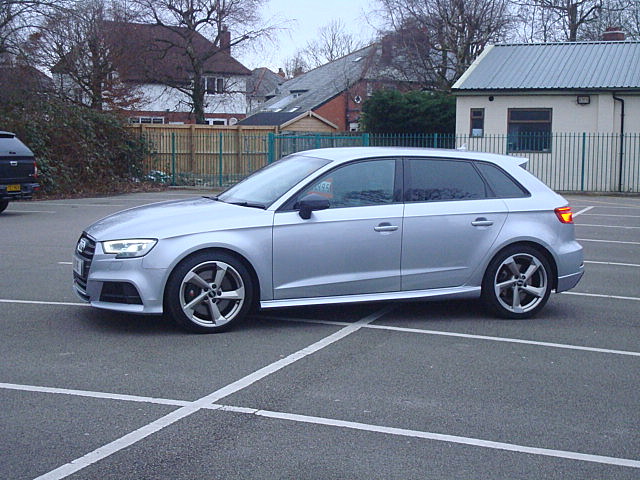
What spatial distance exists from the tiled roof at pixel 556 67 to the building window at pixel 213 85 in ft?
53.0

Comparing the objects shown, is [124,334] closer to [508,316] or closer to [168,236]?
[168,236]

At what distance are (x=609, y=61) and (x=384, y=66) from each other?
16935 millimetres

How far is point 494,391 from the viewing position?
6000mm

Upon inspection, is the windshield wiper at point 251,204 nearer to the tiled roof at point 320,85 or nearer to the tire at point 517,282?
the tire at point 517,282

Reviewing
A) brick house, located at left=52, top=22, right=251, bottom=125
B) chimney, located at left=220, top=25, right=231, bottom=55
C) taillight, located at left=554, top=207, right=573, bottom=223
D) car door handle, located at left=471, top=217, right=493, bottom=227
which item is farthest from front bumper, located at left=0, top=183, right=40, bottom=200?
chimney, located at left=220, top=25, right=231, bottom=55

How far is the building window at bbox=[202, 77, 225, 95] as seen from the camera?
4379 centimetres

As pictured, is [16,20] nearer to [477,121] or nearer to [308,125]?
[477,121]

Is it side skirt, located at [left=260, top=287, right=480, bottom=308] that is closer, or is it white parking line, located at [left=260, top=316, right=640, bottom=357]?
white parking line, located at [left=260, top=316, right=640, bottom=357]

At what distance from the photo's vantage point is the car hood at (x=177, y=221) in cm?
736

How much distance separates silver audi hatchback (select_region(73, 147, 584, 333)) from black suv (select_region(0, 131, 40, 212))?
1101 cm

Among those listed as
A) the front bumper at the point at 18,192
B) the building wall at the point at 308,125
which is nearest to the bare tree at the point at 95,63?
the building wall at the point at 308,125

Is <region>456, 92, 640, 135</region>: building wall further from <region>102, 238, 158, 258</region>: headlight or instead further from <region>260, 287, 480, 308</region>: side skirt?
<region>102, 238, 158, 258</region>: headlight

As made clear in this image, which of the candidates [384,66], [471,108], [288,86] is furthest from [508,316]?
[288,86]

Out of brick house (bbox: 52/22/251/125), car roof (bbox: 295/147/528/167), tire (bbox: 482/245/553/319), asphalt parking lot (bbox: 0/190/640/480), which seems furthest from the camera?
brick house (bbox: 52/22/251/125)
